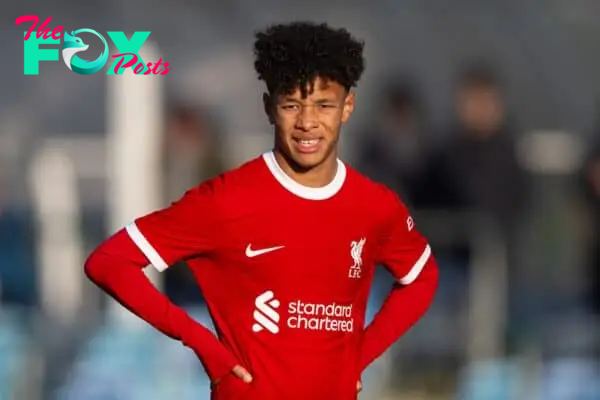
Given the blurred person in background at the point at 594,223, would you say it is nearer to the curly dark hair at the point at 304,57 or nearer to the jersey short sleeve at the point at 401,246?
the jersey short sleeve at the point at 401,246

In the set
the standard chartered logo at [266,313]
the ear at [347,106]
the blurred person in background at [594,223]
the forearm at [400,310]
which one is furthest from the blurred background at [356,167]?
the standard chartered logo at [266,313]

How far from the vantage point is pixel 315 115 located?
12.9 feet

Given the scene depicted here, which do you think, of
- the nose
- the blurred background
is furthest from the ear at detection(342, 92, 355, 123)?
the blurred background

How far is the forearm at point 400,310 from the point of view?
4.33m

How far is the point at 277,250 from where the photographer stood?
3.93 meters

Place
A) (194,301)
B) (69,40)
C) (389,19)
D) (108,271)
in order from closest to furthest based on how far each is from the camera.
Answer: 1. (108,271)
2. (194,301)
3. (69,40)
4. (389,19)

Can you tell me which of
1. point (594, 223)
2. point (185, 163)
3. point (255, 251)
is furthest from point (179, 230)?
point (594, 223)

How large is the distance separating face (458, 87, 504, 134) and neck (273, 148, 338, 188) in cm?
357

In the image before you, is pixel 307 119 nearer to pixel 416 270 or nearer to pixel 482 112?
pixel 416 270

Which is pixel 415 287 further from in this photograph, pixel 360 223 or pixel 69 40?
pixel 69 40

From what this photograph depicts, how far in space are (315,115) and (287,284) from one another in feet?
1.42

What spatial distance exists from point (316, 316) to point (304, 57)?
0.66m

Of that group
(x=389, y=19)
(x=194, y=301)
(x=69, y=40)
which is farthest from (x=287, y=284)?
(x=389, y=19)

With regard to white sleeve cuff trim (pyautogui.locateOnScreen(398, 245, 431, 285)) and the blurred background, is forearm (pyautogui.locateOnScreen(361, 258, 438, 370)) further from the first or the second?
the blurred background
